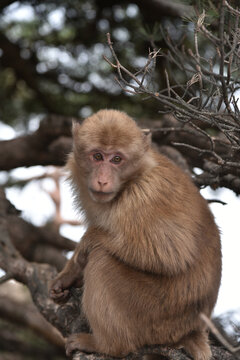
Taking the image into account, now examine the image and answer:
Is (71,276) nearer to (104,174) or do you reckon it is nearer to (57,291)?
(57,291)

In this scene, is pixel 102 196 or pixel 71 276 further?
pixel 71 276

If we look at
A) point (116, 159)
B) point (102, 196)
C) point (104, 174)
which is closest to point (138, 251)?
point (102, 196)

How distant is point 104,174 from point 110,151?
0.71ft

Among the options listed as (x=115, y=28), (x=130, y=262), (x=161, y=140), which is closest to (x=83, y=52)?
(x=115, y=28)

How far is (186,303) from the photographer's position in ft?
13.4

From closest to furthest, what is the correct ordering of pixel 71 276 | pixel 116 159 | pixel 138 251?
1. pixel 138 251
2. pixel 116 159
3. pixel 71 276

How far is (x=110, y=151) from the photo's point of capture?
4246 millimetres

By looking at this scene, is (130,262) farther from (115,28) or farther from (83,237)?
(115,28)

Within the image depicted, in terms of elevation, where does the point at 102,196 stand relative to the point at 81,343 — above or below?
above

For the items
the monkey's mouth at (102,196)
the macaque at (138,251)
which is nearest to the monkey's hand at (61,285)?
the macaque at (138,251)

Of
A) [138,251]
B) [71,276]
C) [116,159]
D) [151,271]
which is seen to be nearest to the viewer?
[138,251]

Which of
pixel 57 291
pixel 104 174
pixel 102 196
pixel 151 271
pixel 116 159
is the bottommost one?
pixel 151 271

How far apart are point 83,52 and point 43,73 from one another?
0.70m

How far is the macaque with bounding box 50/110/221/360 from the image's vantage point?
13.2ft
